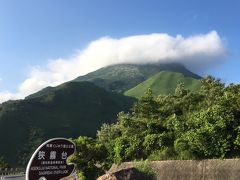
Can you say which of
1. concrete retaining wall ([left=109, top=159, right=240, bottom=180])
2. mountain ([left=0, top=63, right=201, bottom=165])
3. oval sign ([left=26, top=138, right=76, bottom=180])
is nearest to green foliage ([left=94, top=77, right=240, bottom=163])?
concrete retaining wall ([left=109, top=159, right=240, bottom=180])

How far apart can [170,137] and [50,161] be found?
957cm

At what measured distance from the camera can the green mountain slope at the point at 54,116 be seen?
118 m

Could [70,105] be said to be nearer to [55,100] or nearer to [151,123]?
[55,100]

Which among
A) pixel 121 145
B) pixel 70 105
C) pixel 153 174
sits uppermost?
pixel 70 105

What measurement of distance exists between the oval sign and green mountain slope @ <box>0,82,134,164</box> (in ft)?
319

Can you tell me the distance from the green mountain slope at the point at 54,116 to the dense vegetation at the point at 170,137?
82.8 meters

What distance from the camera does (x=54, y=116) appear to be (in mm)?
150875

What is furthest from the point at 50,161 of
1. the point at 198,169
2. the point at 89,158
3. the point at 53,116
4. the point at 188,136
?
the point at 53,116

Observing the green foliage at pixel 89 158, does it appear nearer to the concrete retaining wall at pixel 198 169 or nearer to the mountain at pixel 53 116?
the concrete retaining wall at pixel 198 169

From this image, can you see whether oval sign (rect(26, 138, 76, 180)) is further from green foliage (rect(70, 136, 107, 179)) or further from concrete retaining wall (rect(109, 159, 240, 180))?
green foliage (rect(70, 136, 107, 179))

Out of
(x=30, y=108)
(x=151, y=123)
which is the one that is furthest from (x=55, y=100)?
(x=151, y=123)

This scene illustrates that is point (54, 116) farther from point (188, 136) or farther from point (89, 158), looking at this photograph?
point (188, 136)

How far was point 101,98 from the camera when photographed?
623 feet

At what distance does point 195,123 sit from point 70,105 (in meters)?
153
